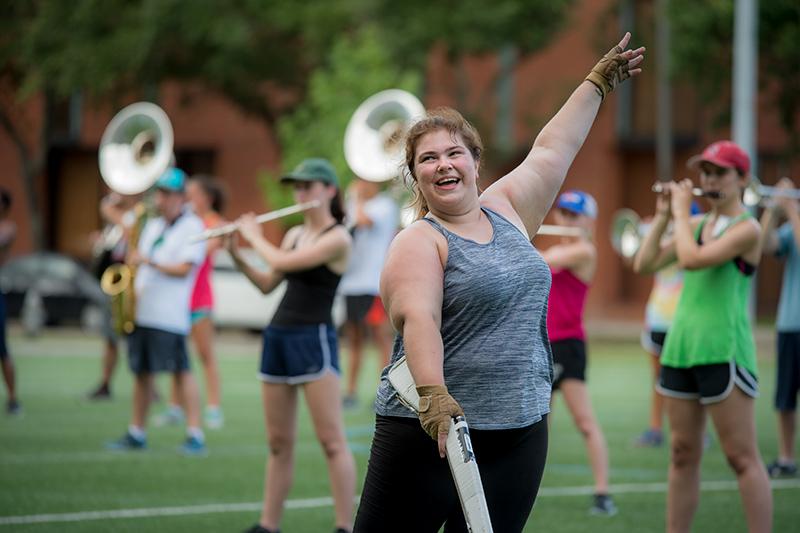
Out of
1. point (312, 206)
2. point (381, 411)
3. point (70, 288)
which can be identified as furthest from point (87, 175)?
point (381, 411)

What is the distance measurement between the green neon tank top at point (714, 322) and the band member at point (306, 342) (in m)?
1.87

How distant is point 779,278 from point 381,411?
31.2 meters

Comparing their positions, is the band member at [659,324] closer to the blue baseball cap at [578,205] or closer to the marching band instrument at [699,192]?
the blue baseball cap at [578,205]

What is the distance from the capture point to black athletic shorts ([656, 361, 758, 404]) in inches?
244

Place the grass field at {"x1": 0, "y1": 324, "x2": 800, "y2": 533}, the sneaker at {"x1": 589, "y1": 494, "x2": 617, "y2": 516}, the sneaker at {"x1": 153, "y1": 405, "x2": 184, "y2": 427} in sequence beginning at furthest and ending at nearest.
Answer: the sneaker at {"x1": 153, "y1": 405, "x2": 184, "y2": 427}
the sneaker at {"x1": 589, "y1": 494, "x2": 617, "y2": 516}
the grass field at {"x1": 0, "y1": 324, "x2": 800, "y2": 533}

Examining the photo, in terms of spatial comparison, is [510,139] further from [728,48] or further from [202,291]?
[202,291]

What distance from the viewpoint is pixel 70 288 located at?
2408 cm

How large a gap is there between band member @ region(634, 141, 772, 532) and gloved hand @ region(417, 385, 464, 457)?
2.45 m

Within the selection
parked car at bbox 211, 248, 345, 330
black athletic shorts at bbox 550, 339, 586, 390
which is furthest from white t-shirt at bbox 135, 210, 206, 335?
parked car at bbox 211, 248, 345, 330

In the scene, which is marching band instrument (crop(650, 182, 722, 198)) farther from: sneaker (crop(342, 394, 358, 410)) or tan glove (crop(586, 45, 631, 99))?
sneaker (crop(342, 394, 358, 410))

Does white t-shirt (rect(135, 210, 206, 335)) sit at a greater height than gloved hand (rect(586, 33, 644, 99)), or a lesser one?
lesser

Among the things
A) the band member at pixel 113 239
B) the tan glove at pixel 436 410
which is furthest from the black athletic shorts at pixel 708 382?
the band member at pixel 113 239

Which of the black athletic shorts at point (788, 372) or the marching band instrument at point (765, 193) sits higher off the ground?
the marching band instrument at point (765, 193)

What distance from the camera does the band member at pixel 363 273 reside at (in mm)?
13141
